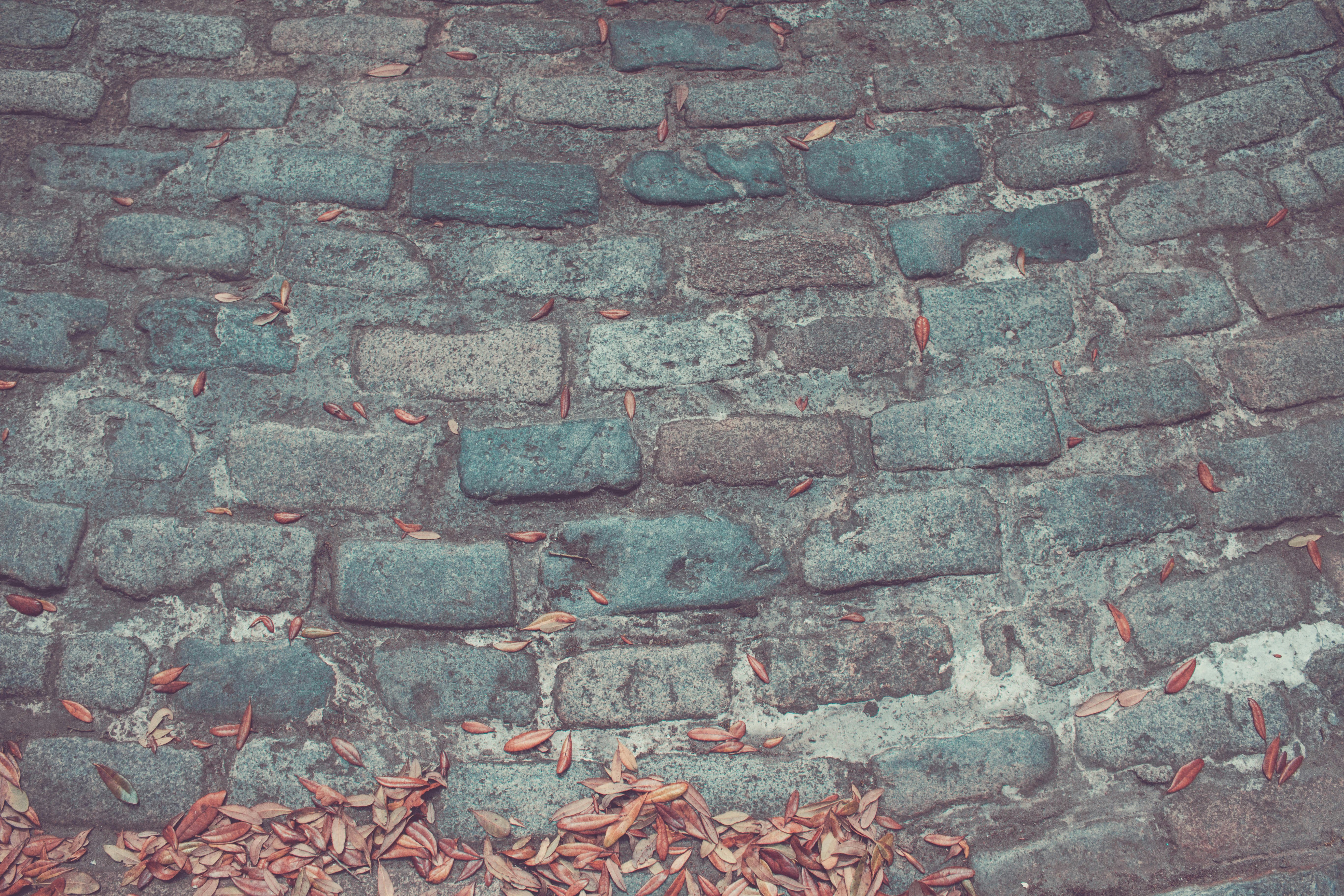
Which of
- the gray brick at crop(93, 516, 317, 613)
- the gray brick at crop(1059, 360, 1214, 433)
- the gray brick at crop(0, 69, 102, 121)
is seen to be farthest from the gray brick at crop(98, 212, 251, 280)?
the gray brick at crop(1059, 360, 1214, 433)

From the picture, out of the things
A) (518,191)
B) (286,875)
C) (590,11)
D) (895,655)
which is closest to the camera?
(286,875)

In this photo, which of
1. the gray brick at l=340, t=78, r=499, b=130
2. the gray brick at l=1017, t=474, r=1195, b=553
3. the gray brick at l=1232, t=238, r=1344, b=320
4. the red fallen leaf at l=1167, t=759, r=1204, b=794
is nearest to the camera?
the red fallen leaf at l=1167, t=759, r=1204, b=794

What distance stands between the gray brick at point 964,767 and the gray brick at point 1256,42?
5.19ft

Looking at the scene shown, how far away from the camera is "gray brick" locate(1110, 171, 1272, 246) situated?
5.51 feet

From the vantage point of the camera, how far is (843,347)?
162 centimetres

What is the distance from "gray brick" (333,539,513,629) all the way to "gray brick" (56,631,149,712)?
392mm

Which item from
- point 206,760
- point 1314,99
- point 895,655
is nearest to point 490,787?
point 206,760

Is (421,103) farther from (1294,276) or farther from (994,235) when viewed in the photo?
(1294,276)

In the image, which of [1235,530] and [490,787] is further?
[1235,530]

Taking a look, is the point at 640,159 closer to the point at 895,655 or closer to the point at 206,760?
the point at 895,655

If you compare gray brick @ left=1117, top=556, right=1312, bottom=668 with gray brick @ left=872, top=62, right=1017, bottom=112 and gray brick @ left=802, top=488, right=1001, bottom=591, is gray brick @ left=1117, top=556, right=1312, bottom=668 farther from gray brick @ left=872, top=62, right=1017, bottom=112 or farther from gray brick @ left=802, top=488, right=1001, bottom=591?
gray brick @ left=872, top=62, right=1017, bottom=112

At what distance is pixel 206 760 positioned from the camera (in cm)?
144

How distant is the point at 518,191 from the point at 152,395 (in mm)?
880

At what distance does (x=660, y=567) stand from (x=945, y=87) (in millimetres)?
1302
